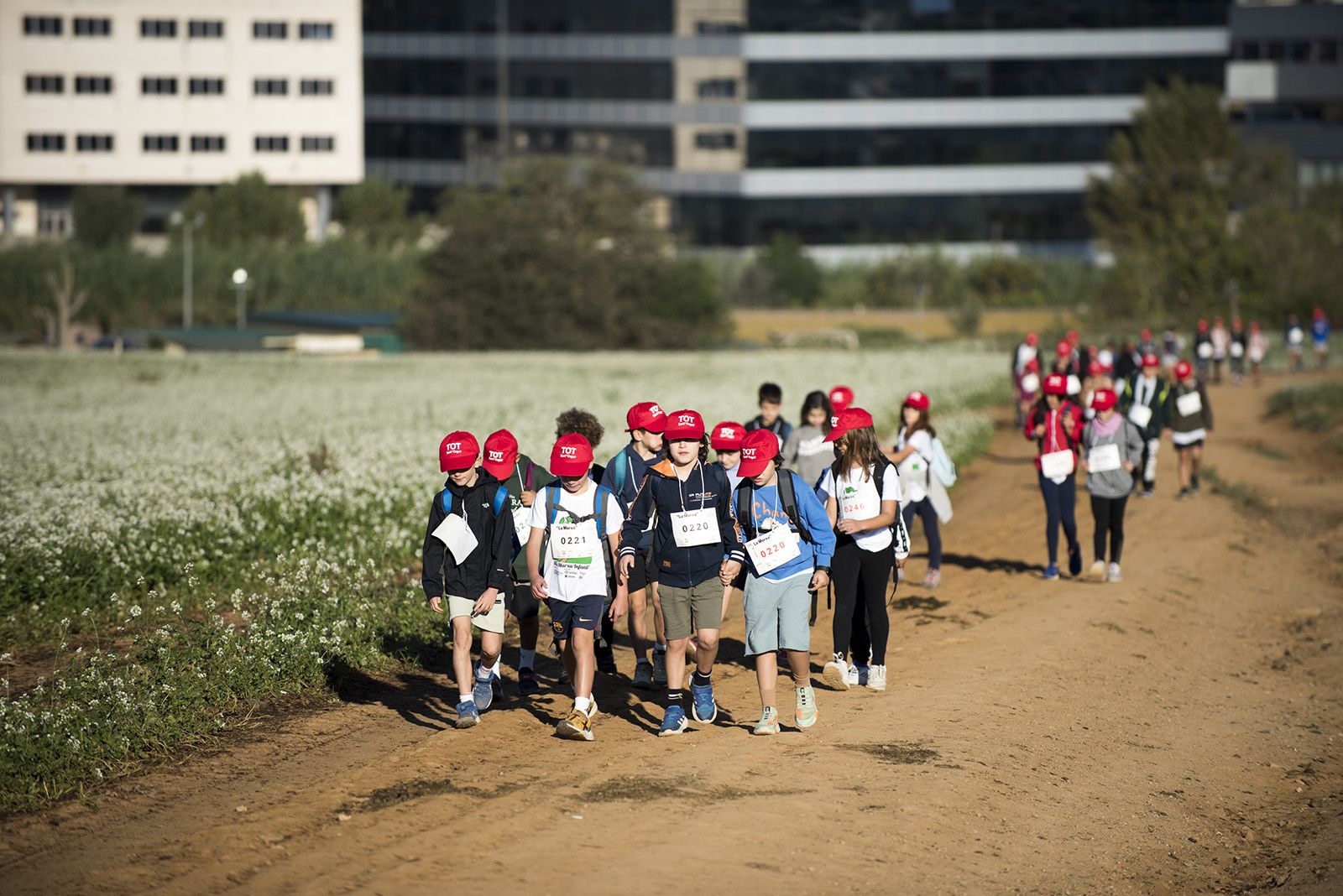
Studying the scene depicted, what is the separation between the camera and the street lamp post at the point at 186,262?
7188 centimetres

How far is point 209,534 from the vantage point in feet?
52.5

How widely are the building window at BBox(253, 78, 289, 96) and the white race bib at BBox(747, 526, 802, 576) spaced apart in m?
84.6

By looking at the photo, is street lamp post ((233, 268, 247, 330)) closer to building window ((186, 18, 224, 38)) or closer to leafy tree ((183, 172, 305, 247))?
leafy tree ((183, 172, 305, 247))

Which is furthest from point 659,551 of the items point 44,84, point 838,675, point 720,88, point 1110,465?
point 720,88

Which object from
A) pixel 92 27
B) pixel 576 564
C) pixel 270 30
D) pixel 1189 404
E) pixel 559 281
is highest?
pixel 270 30

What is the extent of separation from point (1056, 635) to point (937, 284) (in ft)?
254

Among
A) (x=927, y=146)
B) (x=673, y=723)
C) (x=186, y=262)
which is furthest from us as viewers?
(x=927, y=146)

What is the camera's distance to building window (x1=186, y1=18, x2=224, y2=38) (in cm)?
8712

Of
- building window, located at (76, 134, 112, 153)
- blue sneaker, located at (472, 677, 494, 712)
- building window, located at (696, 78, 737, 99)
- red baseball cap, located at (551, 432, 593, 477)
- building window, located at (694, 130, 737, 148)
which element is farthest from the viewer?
building window, located at (694, 130, 737, 148)

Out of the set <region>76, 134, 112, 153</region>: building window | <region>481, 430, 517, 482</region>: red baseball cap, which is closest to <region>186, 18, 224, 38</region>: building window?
<region>76, 134, 112, 153</region>: building window

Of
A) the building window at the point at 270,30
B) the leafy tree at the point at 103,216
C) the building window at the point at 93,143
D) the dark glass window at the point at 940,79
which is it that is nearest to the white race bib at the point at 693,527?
the leafy tree at the point at 103,216

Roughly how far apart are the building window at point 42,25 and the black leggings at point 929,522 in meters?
83.3

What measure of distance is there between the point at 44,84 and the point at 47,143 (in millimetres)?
3307

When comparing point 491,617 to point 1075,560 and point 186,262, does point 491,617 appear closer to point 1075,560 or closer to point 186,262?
point 1075,560
